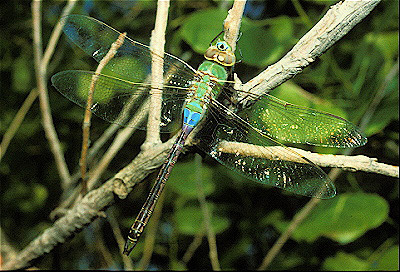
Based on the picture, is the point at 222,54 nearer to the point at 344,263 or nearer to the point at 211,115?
the point at 211,115

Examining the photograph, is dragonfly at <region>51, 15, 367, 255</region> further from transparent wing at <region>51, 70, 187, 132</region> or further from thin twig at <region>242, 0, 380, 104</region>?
thin twig at <region>242, 0, 380, 104</region>

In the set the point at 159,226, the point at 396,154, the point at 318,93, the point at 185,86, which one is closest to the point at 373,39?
the point at 318,93

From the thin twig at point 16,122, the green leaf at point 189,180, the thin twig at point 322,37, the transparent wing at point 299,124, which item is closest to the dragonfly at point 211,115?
the transparent wing at point 299,124

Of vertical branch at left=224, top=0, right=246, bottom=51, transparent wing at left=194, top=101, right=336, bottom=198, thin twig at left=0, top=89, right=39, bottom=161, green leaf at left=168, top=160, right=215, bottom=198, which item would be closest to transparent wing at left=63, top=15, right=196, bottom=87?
transparent wing at left=194, top=101, right=336, bottom=198

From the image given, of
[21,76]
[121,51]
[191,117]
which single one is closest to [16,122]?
[21,76]

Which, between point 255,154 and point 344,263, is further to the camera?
point 344,263

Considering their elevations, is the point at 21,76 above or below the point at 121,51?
below
